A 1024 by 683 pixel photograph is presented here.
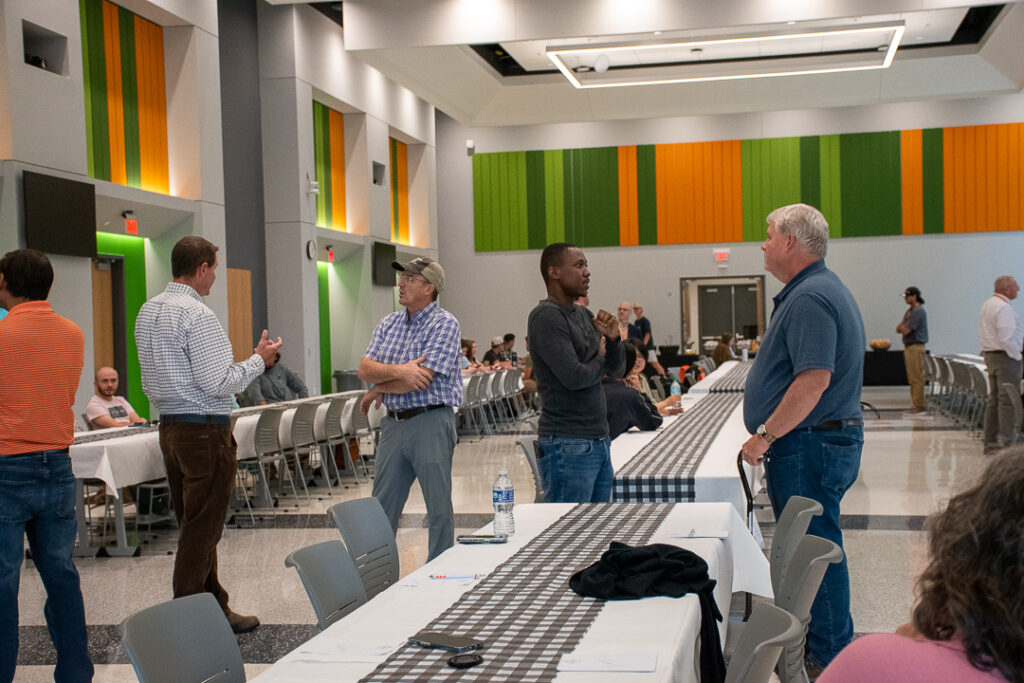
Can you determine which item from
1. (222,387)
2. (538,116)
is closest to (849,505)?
(222,387)

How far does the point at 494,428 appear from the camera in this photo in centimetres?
1353

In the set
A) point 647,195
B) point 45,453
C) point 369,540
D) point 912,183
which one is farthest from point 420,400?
point 912,183

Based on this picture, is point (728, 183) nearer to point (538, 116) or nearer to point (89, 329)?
point (538, 116)

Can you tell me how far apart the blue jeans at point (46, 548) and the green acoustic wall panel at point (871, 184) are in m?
17.4

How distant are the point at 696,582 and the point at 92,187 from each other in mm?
8097

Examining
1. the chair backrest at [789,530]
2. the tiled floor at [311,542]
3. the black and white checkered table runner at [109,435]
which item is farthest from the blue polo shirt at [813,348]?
the black and white checkered table runner at [109,435]

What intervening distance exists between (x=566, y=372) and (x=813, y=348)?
95 cm

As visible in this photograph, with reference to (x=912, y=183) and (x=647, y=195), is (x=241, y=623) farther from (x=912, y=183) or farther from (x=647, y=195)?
(x=912, y=183)

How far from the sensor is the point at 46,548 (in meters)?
3.30

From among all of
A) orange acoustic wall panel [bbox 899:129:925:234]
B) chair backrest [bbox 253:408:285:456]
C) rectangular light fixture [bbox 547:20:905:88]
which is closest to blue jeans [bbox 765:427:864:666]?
chair backrest [bbox 253:408:285:456]

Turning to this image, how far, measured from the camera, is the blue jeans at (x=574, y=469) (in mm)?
3830

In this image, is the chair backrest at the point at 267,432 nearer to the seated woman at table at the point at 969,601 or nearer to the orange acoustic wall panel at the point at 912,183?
the seated woman at table at the point at 969,601

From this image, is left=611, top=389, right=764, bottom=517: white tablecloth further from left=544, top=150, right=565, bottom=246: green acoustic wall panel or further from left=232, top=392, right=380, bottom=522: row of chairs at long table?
left=544, top=150, right=565, bottom=246: green acoustic wall panel

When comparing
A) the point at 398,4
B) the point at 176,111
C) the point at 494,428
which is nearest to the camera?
the point at 176,111
